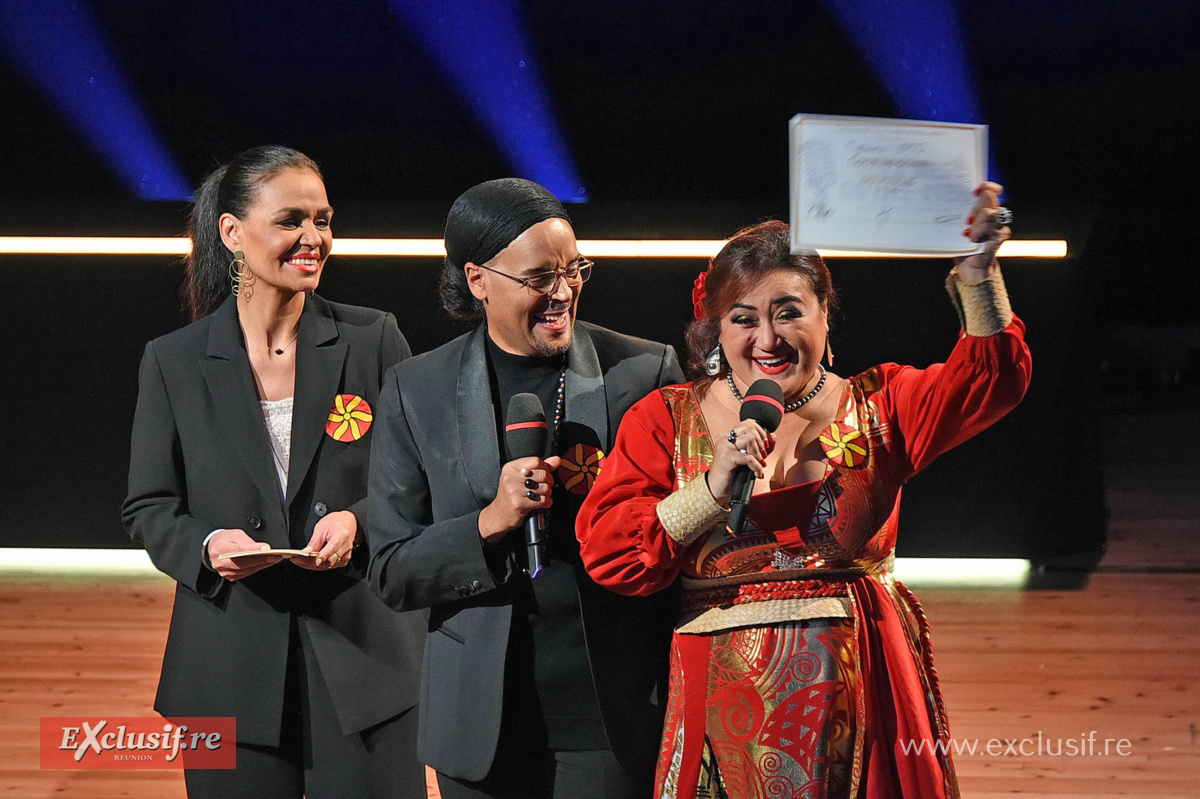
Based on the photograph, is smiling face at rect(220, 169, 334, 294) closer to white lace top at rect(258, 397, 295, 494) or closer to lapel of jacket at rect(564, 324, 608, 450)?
white lace top at rect(258, 397, 295, 494)

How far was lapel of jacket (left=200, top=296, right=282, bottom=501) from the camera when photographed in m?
1.95

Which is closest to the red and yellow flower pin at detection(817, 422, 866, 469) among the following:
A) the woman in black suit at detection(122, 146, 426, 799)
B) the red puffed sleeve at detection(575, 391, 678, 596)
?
the red puffed sleeve at detection(575, 391, 678, 596)

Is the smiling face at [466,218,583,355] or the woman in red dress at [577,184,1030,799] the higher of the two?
the smiling face at [466,218,583,355]

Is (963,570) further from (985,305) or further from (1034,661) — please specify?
(985,305)

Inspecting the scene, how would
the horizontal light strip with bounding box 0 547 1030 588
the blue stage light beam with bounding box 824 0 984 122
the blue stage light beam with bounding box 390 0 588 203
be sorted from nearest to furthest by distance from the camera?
the blue stage light beam with bounding box 824 0 984 122 < the blue stage light beam with bounding box 390 0 588 203 < the horizontal light strip with bounding box 0 547 1030 588

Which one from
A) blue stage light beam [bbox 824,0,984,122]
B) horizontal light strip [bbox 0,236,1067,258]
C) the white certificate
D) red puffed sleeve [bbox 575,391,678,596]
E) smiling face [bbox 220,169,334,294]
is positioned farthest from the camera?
horizontal light strip [bbox 0,236,1067,258]

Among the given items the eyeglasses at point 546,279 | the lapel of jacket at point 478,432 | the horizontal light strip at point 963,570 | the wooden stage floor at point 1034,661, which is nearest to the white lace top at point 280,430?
the lapel of jacket at point 478,432

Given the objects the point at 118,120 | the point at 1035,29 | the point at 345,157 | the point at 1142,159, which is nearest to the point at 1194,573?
the point at 1142,159

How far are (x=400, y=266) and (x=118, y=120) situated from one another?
1444mm

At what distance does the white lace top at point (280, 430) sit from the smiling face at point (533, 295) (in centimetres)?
56

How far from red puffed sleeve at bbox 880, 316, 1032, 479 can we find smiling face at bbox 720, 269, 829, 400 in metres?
0.13

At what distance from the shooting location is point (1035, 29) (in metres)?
4.88

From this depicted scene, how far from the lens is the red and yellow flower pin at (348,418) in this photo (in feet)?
6.57

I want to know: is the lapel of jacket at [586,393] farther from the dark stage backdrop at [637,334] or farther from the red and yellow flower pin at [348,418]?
the dark stage backdrop at [637,334]
